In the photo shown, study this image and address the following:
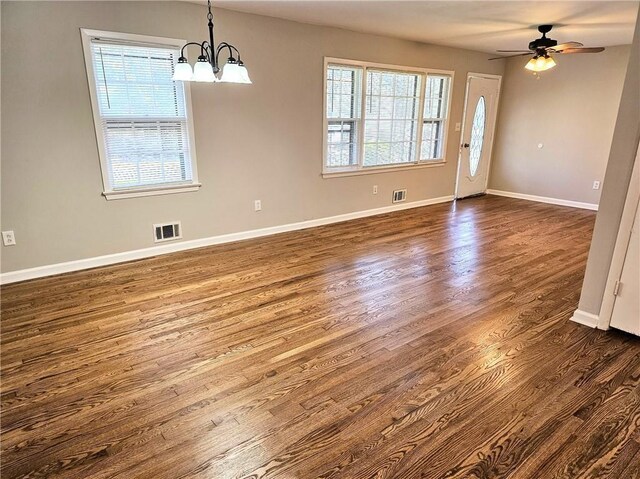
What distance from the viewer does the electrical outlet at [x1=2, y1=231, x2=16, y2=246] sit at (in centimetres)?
330

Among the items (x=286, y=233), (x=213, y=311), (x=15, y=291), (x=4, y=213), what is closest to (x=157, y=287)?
(x=213, y=311)

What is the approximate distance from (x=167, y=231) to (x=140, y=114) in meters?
1.20

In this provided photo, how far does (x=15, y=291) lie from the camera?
3236 mm

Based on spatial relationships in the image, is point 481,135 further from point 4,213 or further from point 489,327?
point 4,213

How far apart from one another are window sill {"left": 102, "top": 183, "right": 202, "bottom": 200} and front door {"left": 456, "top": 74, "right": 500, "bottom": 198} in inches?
188

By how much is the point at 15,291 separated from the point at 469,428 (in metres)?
3.58

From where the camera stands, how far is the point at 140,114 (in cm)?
368

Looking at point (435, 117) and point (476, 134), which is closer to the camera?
point (435, 117)

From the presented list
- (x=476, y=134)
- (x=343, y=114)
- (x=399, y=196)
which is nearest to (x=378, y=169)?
(x=399, y=196)

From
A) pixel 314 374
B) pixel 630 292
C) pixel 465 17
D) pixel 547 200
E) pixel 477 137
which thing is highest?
pixel 465 17

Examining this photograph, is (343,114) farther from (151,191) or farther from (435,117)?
(151,191)

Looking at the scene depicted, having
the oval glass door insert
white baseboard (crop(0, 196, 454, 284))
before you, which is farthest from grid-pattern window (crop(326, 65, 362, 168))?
the oval glass door insert

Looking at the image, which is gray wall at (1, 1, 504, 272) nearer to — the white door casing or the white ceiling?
the white ceiling

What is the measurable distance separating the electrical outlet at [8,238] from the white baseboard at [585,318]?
14.9 feet
